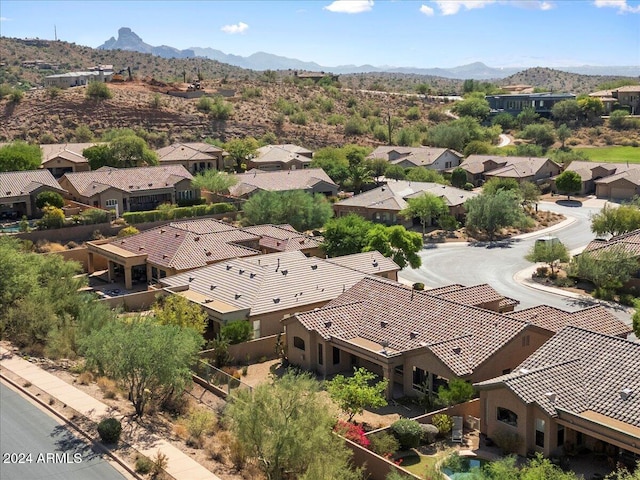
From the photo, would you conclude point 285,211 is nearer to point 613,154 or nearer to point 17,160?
point 17,160

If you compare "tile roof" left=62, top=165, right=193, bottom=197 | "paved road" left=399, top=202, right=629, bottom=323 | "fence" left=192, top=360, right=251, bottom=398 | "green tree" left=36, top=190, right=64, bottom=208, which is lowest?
"paved road" left=399, top=202, right=629, bottom=323

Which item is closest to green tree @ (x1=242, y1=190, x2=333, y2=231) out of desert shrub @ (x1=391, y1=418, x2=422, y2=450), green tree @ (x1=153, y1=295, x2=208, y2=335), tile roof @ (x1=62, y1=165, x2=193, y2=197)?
tile roof @ (x1=62, y1=165, x2=193, y2=197)

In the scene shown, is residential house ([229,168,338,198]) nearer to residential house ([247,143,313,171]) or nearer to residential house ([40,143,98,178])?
residential house ([247,143,313,171])

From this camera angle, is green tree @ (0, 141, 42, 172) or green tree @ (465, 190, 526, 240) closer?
green tree @ (465, 190, 526, 240)

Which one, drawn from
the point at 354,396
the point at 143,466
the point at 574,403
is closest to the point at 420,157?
the point at 354,396

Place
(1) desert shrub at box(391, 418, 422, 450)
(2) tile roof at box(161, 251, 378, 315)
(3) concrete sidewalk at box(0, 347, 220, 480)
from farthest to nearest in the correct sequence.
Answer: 1. (2) tile roof at box(161, 251, 378, 315)
2. (1) desert shrub at box(391, 418, 422, 450)
3. (3) concrete sidewalk at box(0, 347, 220, 480)

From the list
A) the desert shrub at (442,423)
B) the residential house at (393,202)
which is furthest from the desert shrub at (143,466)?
the residential house at (393,202)

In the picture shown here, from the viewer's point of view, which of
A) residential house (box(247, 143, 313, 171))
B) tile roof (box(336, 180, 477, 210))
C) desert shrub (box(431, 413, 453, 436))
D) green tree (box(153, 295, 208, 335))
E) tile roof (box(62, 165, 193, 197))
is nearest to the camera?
desert shrub (box(431, 413, 453, 436))
